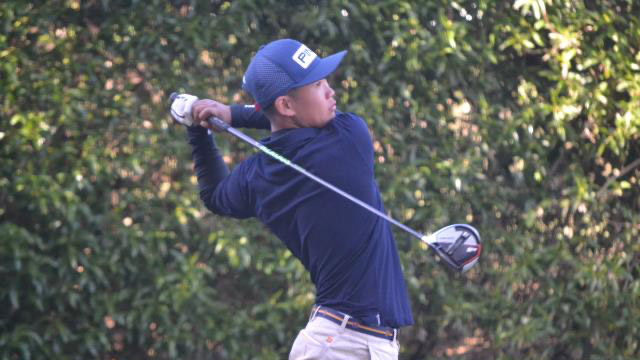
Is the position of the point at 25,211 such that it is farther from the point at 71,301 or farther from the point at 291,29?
the point at 291,29

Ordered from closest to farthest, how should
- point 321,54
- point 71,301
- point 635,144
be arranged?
point 71,301, point 321,54, point 635,144

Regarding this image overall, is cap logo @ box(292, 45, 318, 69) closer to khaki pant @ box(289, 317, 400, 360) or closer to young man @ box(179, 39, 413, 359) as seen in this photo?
young man @ box(179, 39, 413, 359)

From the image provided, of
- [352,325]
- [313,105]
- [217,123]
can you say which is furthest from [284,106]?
[352,325]

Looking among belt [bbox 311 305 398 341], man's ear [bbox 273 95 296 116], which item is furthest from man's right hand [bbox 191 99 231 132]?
belt [bbox 311 305 398 341]

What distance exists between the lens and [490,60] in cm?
655

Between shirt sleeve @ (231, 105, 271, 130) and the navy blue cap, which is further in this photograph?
shirt sleeve @ (231, 105, 271, 130)

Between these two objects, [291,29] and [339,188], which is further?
[291,29]

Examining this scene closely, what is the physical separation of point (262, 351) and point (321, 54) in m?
1.70

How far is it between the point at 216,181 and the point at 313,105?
635 mm

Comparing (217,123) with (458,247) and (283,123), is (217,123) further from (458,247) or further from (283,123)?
(458,247)

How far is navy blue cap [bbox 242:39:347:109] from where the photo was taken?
408cm

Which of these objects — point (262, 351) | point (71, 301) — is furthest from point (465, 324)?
point (71, 301)

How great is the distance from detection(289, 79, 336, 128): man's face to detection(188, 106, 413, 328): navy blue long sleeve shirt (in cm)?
3

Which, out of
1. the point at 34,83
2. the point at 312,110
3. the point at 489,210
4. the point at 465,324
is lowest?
the point at 465,324
